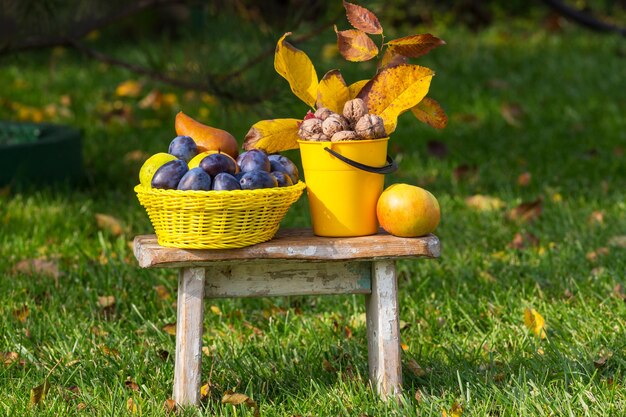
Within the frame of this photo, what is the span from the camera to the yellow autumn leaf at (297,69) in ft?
7.23

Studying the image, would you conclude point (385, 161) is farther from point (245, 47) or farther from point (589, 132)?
point (589, 132)

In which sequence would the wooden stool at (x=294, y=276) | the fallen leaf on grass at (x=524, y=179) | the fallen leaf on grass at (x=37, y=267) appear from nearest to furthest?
the wooden stool at (x=294, y=276)
the fallen leaf on grass at (x=37, y=267)
the fallen leaf on grass at (x=524, y=179)

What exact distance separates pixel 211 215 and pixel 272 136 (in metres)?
0.29

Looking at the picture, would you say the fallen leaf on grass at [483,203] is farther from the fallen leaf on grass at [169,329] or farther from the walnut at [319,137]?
the walnut at [319,137]

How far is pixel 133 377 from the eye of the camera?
7.73 ft

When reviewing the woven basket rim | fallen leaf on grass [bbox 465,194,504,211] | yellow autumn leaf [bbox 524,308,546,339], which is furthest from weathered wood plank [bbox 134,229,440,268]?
fallen leaf on grass [bbox 465,194,504,211]

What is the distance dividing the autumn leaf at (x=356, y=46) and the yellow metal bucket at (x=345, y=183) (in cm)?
18

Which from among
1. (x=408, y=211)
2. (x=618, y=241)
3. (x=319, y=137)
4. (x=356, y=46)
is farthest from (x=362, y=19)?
(x=618, y=241)

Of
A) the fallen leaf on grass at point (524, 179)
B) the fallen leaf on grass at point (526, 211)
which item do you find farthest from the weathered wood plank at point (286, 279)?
the fallen leaf on grass at point (524, 179)

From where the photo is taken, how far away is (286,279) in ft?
7.18

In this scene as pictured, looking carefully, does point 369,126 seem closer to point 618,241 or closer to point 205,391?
point 205,391

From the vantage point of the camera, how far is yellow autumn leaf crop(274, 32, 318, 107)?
86.8 inches

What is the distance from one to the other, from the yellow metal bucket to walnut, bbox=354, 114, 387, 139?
0.01 m

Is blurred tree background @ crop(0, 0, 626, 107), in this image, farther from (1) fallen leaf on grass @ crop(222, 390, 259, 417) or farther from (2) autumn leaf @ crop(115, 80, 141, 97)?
(1) fallen leaf on grass @ crop(222, 390, 259, 417)
